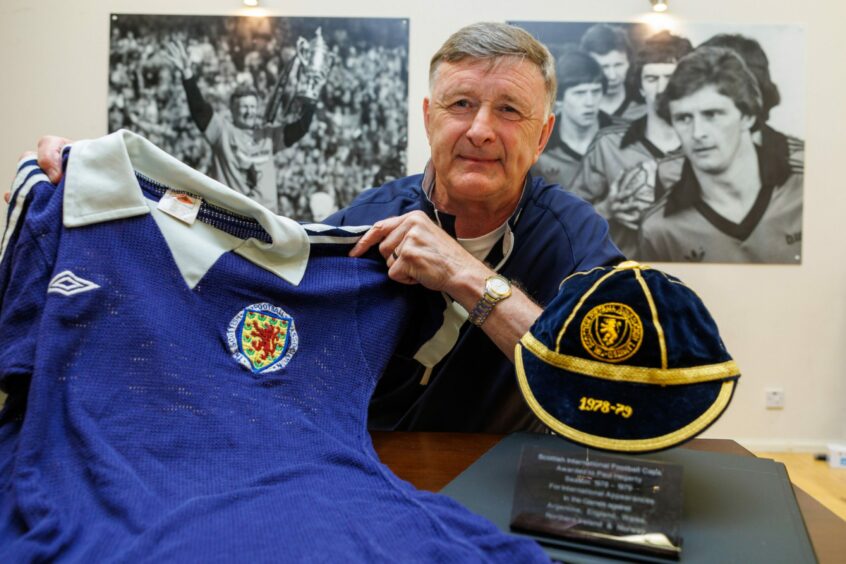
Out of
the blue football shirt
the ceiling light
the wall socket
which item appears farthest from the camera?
the wall socket

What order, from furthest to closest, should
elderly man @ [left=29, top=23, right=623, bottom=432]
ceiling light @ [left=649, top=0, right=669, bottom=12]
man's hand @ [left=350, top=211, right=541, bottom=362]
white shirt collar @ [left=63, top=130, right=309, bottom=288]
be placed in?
ceiling light @ [left=649, top=0, right=669, bottom=12], elderly man @ [left=29, top=23, right=623, bottom=432], man's hand @ [left=350, top=211, right=541, bottom=362], white shirt collar @ [left=63, top=130, right=309, bottom=288]

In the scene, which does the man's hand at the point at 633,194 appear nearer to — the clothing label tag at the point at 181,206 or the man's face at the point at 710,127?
the man's face at the point at 710,127

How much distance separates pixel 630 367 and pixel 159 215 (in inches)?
29.3

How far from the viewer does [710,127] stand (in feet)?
9.96

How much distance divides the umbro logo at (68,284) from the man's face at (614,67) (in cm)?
277

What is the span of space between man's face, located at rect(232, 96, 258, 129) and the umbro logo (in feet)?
7.68

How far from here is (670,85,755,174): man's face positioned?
9.93 feet

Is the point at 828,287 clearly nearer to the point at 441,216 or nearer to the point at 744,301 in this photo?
the point at 744,301

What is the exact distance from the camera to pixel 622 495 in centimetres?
71

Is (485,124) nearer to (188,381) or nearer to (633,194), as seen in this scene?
(188,381)

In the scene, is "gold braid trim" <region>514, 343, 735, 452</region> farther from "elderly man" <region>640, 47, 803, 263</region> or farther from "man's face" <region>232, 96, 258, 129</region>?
"man's face" <region>232, 96, 258, 129</region>

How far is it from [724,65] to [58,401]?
10.5 ft

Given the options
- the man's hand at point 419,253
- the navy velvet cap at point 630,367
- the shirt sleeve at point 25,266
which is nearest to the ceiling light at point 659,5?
the man's hand at point 419,253

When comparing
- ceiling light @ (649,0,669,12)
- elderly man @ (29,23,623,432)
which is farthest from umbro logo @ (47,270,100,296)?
ceiling light @ (649,0,669,12)
